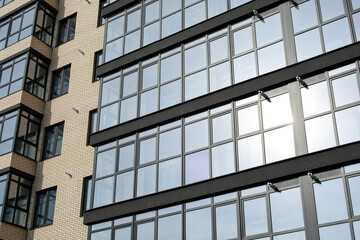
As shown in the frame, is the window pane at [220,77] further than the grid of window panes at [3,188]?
No

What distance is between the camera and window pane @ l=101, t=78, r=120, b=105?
22.3 meters

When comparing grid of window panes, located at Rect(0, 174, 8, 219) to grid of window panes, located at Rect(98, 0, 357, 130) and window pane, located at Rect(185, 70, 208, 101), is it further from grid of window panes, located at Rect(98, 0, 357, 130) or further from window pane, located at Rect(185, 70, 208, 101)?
window pane, located at Rect(185, 70, 208, 101)

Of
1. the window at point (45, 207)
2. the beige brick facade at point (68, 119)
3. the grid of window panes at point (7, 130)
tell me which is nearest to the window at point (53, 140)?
the beige brick facade at point (68, 119)

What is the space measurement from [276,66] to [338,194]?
4.84 meters

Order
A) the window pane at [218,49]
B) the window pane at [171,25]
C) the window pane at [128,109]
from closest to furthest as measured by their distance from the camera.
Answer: the window pane at [218,49] < the window pane at [128,109] < the window pane at [171,25]

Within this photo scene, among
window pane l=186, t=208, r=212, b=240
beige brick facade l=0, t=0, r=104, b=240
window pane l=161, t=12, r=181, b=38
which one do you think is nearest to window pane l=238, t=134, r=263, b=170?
window pane l=186, t=208, r=212, b=240

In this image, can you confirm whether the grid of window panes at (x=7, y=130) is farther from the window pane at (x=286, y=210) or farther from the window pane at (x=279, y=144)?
the window pane at (x=286, y=210)

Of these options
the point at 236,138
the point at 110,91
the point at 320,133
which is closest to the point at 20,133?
the point at 110,91

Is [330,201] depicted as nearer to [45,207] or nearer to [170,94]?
[170,94]

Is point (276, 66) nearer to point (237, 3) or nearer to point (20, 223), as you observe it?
point (237, 3)

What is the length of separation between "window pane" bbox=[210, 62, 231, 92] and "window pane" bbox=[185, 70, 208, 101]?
292 millimetres

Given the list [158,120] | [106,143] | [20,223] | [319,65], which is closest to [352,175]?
[319,65]

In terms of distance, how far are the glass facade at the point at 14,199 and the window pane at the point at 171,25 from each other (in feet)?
30.8

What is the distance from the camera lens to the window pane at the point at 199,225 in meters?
17.3
